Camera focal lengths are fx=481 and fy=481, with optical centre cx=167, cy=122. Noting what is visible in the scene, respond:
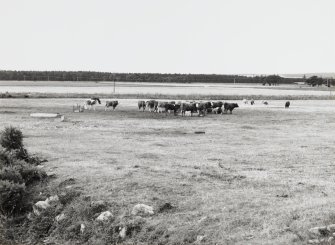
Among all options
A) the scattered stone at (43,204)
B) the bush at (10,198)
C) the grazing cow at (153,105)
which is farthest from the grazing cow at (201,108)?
the bush at (10,198)

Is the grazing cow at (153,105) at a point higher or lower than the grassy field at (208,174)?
higher

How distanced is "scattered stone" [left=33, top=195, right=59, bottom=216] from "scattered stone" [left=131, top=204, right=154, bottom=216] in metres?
2.59

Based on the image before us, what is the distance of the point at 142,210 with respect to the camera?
11.7 m

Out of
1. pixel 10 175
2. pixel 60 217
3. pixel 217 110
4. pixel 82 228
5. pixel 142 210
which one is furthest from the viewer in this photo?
pixel 217 110

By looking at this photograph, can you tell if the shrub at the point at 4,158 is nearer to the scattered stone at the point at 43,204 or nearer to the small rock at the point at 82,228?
the scattered stone at the point at 43,204

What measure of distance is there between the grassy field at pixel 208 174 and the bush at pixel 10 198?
5.35 ft

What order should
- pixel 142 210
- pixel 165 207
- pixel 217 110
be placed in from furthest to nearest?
1. pixel 217 110
2. pixel 165 207
3. pixel 142 210

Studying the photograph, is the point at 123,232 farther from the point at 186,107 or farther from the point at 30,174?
the point at 186,107

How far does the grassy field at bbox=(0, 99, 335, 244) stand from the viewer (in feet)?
34.6

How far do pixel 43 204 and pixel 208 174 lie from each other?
504 cm

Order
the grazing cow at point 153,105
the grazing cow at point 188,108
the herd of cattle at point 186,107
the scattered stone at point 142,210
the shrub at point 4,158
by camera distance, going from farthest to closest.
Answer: the grazing cow at point 153,105
the herd of cattle at point 186,107
the grazing cow at point 188,108
the shrub at point 4,158
the scattered stone at point 142,210

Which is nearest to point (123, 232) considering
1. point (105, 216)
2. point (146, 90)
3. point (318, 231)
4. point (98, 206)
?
point (105, 216)

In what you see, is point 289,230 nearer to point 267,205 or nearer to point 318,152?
point 267,205

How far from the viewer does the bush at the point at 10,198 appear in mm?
12688
